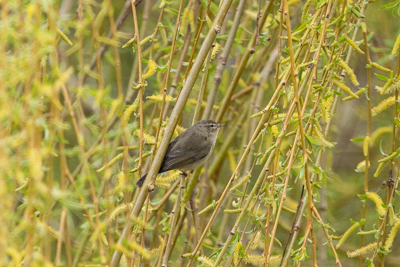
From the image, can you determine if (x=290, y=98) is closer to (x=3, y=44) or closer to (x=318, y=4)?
(x=318, y=4)

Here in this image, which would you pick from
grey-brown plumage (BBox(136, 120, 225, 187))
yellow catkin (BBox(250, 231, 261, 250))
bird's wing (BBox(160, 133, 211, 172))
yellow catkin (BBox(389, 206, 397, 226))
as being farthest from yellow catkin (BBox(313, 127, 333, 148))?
bird's wing (BBox(160, 133, 211, 172))

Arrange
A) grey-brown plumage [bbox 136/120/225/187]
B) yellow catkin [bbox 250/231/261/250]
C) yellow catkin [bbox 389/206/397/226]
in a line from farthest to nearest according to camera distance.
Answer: grey-brown plumage [bbox 136/120/225/187]
yellow catkin [bbox 250/231/261/250]
yellow catkin [bbox 389/206/397/226]

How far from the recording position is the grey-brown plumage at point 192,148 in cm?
378

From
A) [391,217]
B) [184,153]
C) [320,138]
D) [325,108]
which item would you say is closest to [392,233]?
[391,217]

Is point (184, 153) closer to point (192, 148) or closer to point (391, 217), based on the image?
point (192, 148)

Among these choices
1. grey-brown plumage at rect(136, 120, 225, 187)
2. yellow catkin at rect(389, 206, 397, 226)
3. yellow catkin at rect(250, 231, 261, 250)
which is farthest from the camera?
grey-brown plumage at rect(136, 120, 225, 187)

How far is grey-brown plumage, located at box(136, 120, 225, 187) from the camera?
A: 378 centimetres

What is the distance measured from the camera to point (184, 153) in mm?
4016

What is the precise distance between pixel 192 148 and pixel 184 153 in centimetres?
10

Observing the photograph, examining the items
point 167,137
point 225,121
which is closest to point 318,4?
point 167,137

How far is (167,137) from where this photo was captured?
7.23 ft

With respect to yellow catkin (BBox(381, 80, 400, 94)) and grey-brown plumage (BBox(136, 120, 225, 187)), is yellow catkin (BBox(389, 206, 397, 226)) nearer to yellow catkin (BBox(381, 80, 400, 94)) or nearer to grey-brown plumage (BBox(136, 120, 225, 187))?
yellow catkin (BBox(381, 80, 400, 94))

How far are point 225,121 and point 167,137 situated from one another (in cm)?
190

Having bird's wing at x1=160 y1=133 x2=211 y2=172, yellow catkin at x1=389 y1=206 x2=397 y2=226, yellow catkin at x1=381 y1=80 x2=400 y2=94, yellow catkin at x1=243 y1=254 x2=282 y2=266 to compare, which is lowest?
bird's wing at x1=160 y1=133 x2=211 y2=172
